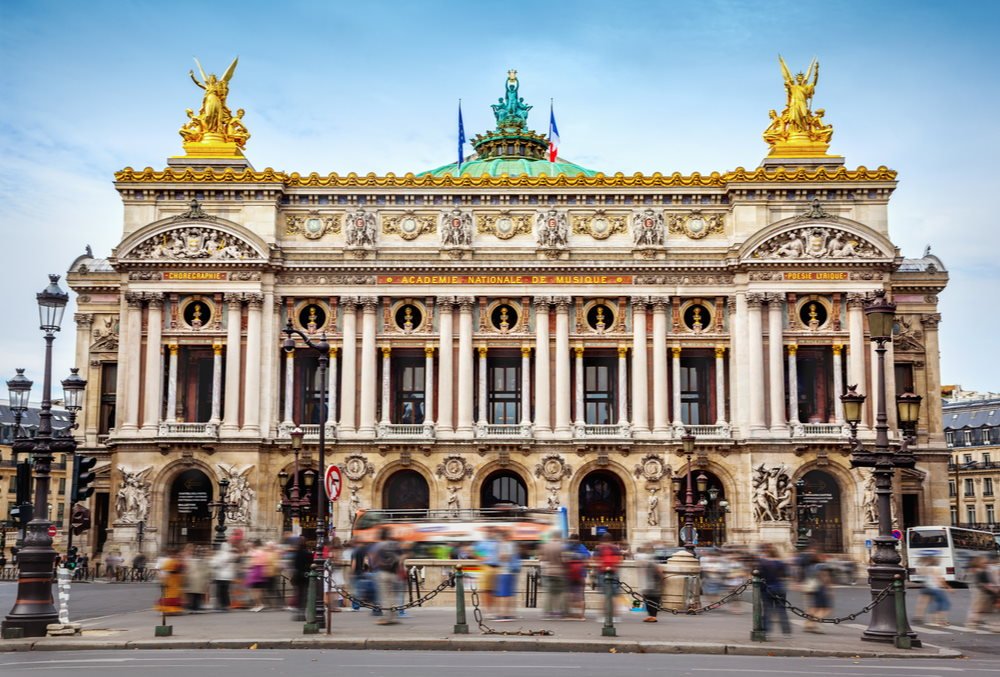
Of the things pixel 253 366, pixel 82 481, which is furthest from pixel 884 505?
pixel 253 366

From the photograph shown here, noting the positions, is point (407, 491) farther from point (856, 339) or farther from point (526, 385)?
point (856, 339)

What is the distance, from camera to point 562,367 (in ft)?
210

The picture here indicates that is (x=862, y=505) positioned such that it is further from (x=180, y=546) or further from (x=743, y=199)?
(x=180, y=546)

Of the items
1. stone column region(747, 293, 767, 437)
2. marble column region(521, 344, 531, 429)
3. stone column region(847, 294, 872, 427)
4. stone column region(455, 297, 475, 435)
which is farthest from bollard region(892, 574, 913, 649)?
stone column region(455, 297, 475, 435)

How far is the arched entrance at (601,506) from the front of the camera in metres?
63.6

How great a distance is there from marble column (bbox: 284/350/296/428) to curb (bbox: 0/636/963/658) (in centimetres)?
3628

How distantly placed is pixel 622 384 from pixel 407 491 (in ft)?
42.0

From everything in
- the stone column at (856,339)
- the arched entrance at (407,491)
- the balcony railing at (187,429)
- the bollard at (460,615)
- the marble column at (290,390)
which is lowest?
the bollard at (460,615)

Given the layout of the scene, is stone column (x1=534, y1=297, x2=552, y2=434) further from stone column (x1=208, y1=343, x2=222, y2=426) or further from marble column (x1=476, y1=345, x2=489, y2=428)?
stone column (x1=208, y1=343, x2=222, y2=426)

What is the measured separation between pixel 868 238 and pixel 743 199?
6.80 meters

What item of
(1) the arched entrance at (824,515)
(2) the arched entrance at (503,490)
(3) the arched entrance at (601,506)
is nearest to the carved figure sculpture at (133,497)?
(2) the arched entrance at (503,490)

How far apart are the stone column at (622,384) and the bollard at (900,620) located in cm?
3616

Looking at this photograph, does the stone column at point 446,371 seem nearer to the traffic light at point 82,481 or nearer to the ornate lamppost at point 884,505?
the traffic light at point 82,481

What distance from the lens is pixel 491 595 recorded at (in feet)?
114
